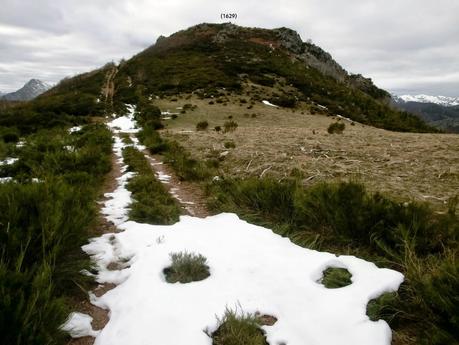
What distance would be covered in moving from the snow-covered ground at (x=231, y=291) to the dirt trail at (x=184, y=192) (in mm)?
1582

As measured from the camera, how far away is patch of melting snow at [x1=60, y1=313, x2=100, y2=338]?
2.69 metres

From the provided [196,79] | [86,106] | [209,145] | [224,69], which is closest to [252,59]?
[224,69]

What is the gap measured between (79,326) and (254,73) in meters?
41.4

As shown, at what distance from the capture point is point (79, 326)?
282 centimetres

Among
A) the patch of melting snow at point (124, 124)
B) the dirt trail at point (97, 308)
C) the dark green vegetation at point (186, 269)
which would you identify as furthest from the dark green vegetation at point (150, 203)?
the patch of melting snow at point (124, 124)

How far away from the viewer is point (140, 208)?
5609mm

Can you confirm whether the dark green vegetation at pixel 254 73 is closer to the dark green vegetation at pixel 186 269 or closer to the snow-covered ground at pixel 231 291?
the snow-covered ground at pixel 231 291

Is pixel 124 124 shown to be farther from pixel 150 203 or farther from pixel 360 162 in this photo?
pixel 360 162

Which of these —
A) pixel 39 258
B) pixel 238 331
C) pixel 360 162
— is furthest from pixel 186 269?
pixel 360 162

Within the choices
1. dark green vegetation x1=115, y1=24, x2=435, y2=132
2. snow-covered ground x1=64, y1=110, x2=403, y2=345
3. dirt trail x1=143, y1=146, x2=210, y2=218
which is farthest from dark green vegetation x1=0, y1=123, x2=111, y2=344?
dark green vegetation x1=115, y1=24, x2=435, y2=132

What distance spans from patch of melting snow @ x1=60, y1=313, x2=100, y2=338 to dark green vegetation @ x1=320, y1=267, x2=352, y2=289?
6.98ft

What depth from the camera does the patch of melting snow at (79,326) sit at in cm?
269

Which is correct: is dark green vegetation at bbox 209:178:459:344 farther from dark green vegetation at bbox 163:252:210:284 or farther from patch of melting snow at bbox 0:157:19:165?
patch of melting snow at bbox 0:157:19:165

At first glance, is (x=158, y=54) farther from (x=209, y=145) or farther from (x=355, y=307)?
(x=355, y=307)
